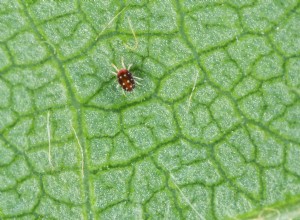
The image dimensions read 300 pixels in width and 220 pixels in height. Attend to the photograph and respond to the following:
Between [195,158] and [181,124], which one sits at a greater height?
[181,124]

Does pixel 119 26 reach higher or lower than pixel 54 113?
higher

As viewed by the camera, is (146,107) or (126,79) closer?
(126,79)

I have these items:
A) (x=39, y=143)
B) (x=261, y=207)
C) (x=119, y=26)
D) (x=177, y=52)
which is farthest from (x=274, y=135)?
(x=39, y=143)

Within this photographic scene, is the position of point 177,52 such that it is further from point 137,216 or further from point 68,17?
point 137,216

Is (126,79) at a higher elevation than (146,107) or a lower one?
higher

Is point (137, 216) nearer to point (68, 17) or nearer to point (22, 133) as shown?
point (22, 133)

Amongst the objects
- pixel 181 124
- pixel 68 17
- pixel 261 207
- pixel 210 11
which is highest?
pixel 68 17

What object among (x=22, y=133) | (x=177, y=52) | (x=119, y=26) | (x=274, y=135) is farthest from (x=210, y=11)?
(x=22, y=133)
